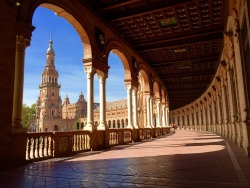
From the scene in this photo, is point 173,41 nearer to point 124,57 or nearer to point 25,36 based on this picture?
point 124,57

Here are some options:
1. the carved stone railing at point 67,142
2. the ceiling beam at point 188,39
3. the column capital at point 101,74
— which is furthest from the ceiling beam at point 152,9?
the carved stone railing at point 67,142

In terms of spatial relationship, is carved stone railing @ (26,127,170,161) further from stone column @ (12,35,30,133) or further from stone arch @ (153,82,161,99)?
stone arch @ (153,82,161,99)

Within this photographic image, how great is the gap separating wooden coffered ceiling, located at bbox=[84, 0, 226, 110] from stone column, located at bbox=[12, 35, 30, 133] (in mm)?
5390

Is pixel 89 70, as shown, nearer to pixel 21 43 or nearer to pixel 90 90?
pixel 90 90

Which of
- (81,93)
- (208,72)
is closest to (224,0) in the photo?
(208,72)

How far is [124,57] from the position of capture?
16.7m

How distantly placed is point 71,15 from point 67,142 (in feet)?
18.3

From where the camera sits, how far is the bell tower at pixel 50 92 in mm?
98188

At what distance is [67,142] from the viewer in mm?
9594

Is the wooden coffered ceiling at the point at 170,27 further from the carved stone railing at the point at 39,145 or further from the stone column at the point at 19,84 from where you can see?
the carved stone railing at the point at 39,145

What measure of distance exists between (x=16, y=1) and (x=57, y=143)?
5.07 metres

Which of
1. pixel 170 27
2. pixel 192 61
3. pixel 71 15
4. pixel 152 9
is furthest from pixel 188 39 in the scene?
pixel 71 15

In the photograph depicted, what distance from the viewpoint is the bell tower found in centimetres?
9819

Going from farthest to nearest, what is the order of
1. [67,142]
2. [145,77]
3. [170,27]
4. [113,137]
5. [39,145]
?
[145,77], [170,27], [113,137], [67,142], [39,145]
